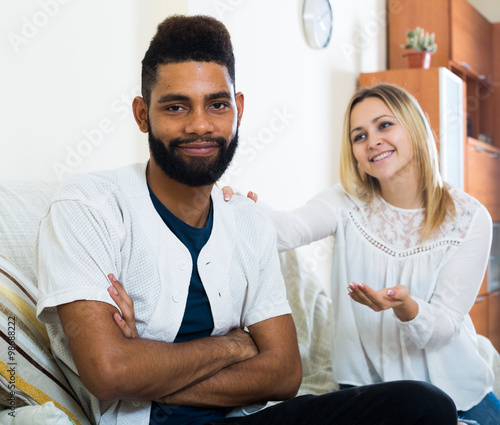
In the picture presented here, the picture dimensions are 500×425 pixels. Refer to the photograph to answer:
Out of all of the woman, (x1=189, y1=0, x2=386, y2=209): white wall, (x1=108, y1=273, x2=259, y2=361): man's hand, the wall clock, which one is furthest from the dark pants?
the wall clock

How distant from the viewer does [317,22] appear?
10.6 feet

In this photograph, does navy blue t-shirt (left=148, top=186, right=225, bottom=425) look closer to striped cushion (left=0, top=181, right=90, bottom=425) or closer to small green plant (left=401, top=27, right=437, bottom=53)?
striped cushion (left=0, top=181, right=90, bottom=425)

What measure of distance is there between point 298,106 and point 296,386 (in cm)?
200

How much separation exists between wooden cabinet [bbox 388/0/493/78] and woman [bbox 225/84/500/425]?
2332 mm

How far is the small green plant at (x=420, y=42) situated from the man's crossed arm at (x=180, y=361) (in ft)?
8.99

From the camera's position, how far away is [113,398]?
1.11m

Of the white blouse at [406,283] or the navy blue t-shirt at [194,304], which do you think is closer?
the navy blue t-shirt at [194,304]

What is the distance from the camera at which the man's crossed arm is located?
3.60ft

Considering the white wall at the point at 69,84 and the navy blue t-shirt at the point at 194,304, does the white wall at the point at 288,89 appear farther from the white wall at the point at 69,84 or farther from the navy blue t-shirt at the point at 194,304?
the navy blue t-shirt at the point at 194,304

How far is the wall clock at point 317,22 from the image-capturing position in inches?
124

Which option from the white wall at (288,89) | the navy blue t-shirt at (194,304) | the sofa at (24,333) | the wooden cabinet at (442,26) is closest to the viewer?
the sofa at (24,333)

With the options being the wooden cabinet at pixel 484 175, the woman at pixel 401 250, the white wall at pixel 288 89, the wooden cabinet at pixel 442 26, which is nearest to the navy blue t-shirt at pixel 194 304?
the woman at pixel 401 250

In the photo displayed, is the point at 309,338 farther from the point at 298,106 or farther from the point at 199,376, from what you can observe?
the point at 298,106

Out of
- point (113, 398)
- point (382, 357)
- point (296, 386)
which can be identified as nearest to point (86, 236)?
point (113, 398)
